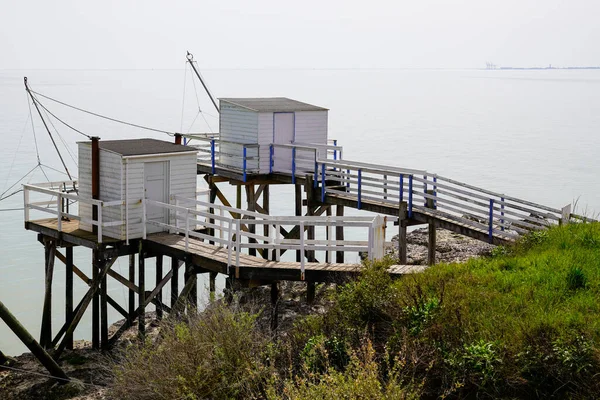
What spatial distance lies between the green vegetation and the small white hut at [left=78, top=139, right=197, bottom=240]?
561 cm

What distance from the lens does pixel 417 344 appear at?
43.2ft

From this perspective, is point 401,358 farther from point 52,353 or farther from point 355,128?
point 355,128

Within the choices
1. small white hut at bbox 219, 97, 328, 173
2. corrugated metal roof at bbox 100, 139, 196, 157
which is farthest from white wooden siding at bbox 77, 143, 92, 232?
small white hut at bbox 219, 97, 328, 173

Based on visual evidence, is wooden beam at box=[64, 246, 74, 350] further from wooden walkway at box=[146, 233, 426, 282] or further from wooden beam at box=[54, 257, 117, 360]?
wooden walkway at box=[146, 233, 426, 282]

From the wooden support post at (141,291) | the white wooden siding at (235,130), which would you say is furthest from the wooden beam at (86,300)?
the white wooden siding at (235,130)

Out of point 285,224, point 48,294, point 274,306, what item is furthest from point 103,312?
point 285,224

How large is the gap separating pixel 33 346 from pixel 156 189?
14.2ft

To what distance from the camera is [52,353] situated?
2222 centimetres

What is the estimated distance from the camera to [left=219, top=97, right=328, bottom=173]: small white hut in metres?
27.2

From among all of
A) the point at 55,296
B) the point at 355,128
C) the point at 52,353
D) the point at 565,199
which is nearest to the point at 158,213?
the point at 52,353

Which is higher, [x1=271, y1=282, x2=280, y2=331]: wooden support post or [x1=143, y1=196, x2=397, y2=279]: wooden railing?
[x1=143, y1=196, x2=397, y2=279]: wooden railing

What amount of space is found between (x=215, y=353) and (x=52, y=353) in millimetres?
9814

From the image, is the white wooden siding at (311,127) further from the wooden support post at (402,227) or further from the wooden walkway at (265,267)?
the wooden walkway at (265,267)

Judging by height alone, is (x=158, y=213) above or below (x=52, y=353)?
above
